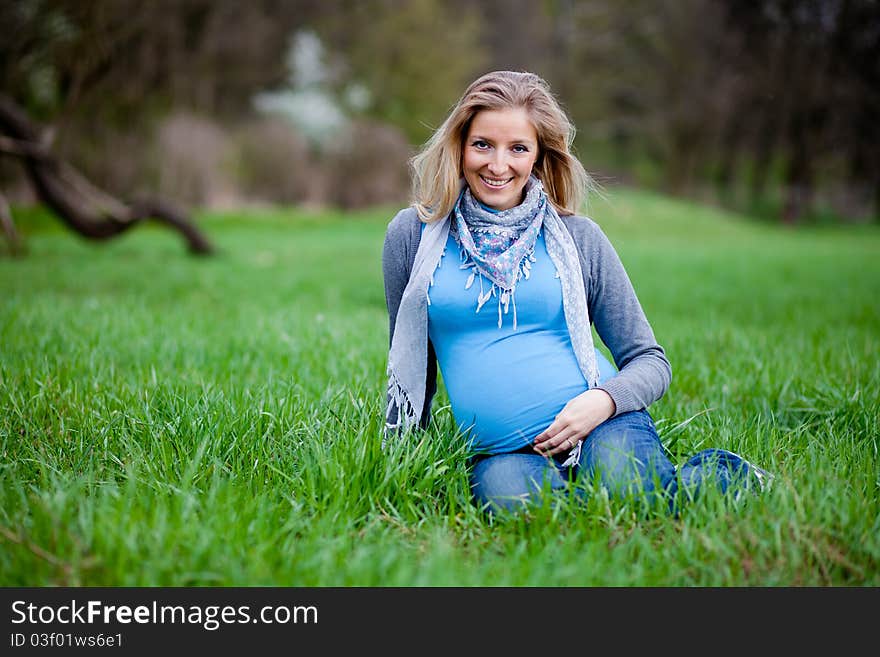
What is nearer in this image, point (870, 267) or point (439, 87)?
point (870, 267)

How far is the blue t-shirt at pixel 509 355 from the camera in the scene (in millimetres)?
2393

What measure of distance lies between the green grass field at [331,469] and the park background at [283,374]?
0.01 metres

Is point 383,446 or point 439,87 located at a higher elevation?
point 439,87

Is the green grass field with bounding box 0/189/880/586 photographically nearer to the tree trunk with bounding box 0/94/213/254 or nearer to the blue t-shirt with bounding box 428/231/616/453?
the blue t-shirt with bounding box 428/231/616/453

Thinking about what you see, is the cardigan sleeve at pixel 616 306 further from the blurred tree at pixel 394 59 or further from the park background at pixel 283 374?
the blurred tree at pixel 394 59

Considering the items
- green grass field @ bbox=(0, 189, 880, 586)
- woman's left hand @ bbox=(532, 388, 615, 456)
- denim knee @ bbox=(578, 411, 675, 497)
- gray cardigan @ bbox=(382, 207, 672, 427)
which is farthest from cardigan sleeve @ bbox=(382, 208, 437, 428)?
denim knee @ bbox=(578, 411, 675, 497)

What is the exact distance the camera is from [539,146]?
2535 mm

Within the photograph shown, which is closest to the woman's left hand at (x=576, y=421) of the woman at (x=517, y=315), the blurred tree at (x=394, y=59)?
the woman at (x=517, y=315)
